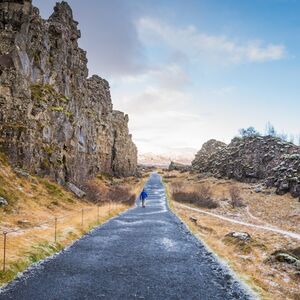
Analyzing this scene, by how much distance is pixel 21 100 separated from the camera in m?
37.0

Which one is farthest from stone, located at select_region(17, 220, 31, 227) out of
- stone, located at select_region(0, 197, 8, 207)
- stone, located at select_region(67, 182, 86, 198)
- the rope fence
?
stone, located at select_region(67, 182, 86, 198)

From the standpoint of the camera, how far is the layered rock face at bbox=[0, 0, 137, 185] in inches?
1426

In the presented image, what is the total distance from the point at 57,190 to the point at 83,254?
66.5 feet

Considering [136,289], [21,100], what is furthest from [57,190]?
[136,289]

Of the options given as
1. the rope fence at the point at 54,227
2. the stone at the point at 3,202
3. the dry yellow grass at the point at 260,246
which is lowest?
the dry yellow grass at the point at 260,246

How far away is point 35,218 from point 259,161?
76519 millimetres

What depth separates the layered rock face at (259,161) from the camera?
72.6m

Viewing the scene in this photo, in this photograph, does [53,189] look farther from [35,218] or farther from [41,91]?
[41,91]

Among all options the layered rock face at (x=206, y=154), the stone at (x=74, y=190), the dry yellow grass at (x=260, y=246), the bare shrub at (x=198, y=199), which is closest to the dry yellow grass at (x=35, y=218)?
the stone at (x=74, y=190)

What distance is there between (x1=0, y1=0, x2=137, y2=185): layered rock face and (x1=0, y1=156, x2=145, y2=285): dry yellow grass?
334cm

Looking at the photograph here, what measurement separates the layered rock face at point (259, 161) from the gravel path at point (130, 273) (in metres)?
49.7

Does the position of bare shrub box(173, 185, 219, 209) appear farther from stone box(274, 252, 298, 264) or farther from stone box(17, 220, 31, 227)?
stone box(17, 220, 31, 227)

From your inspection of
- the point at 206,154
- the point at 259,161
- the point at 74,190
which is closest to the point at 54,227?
the point at 74,190

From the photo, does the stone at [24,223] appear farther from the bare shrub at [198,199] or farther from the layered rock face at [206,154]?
the layered rock face at [206,154]
